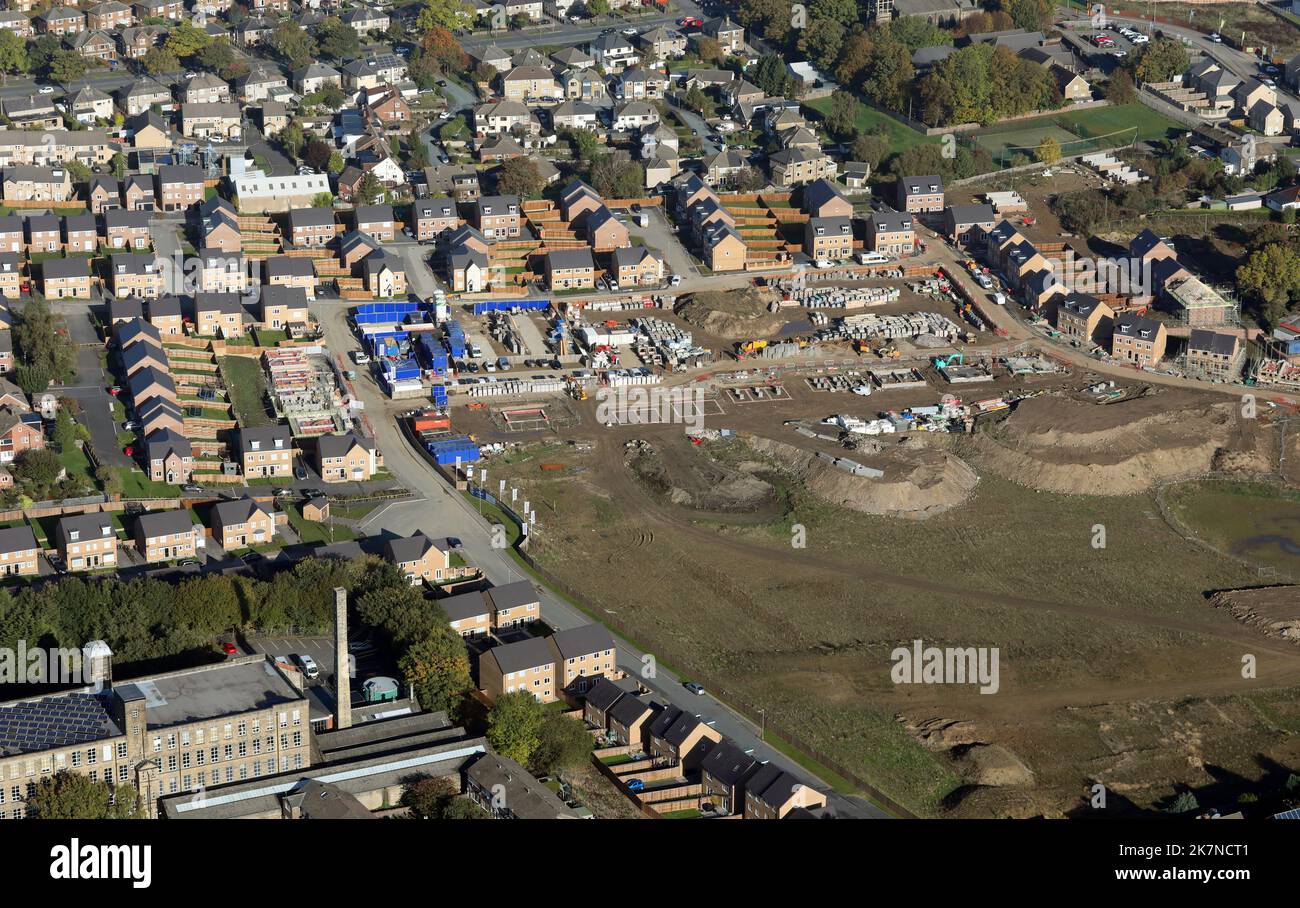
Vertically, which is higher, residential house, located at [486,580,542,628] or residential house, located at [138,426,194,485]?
residential house, located at [138,426,194,485]

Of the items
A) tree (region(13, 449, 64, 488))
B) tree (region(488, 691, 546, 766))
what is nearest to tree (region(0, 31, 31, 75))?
tree (region(13, 449, 64, 488))

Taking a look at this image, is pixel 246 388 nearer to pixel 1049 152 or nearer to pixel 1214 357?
pixel 1214 357

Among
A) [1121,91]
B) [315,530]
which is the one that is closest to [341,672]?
[315,530]

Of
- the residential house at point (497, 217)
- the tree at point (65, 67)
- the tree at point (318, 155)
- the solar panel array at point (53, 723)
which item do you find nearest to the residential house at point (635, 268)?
the residential house at point (497, 217)

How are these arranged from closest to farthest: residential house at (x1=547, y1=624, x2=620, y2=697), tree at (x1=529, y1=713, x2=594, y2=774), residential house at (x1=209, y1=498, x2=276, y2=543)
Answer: tree at (x1=529, y1=713, x2=594, y2=774), residential house at (x1=547, y1=624, x2=620, y2=697), residential house at (x1=209, y1=498, x2=276, y2=543)

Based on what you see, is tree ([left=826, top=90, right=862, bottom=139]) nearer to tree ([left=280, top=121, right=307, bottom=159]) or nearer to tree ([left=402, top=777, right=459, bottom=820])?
tree ([left=280, top=121, right=307, bottom=159])

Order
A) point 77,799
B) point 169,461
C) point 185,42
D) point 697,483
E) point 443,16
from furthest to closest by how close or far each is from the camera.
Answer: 1. point 443,16
2. point 185,42
3. point 697,483
4. point 169,461
5. point 77,799
